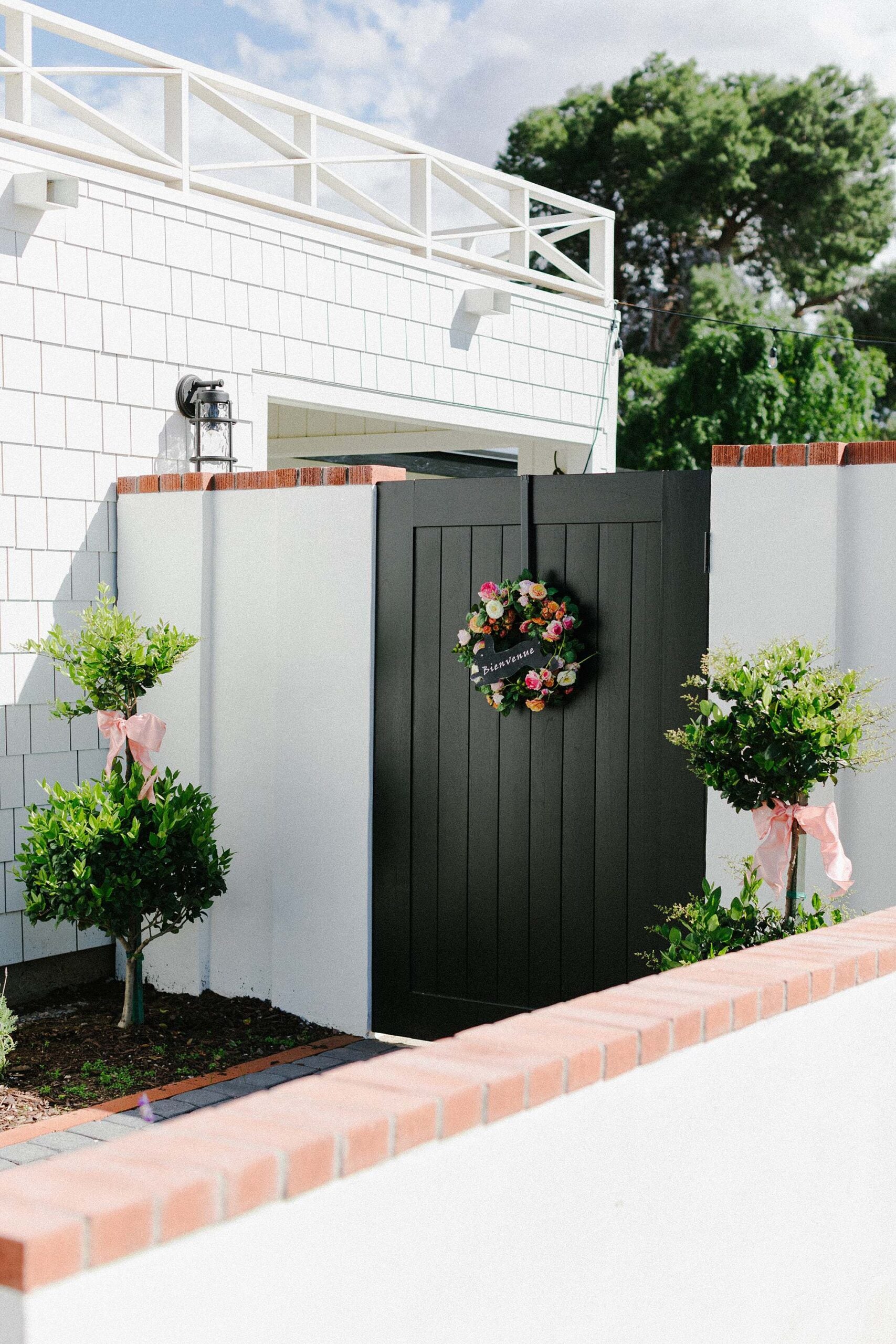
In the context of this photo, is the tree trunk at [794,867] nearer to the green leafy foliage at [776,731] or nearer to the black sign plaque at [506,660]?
the green leafy foliage at [776,731]

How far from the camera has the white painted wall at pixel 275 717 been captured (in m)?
5.82

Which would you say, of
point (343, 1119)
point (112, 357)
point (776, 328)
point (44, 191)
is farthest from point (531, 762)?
point (776, 328)

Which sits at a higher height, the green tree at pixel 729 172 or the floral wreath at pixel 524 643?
the green tree at pixel 729 172

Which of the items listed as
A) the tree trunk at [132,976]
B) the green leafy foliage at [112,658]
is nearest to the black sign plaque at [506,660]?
the green leafy foliage at [112,658]

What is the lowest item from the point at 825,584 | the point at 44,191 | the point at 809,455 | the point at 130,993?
the point at 130,993

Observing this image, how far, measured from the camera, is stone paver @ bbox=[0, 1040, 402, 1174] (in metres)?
4.45

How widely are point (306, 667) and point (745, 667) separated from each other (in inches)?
89.2

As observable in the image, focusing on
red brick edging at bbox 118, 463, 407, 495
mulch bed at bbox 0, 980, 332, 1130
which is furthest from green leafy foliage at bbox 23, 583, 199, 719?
mulch bed at bbox 0, 980, 332, 1130

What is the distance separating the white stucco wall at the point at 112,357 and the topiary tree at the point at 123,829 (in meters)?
0.38

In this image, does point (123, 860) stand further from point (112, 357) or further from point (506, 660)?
point (112, 357)

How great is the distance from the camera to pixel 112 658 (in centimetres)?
551

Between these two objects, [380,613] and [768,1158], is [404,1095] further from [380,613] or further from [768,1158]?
[380,613]

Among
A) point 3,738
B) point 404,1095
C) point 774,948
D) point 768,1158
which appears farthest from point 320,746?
point 404,1095

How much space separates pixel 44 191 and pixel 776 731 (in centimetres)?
374
